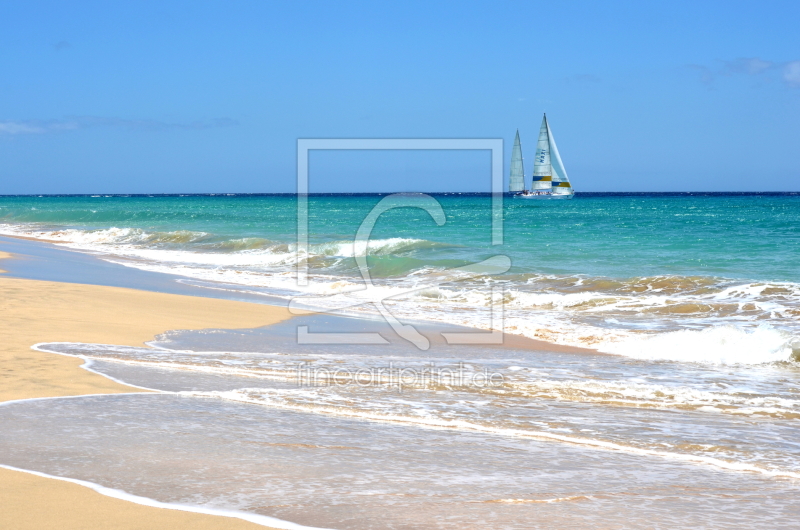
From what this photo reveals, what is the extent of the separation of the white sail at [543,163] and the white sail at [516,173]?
1.41 metres

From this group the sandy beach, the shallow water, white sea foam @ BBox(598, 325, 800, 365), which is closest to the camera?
the sandy beach

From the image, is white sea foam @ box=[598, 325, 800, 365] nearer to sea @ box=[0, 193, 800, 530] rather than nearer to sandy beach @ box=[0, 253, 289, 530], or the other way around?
sea @ box=[0, 193, 800, 530]

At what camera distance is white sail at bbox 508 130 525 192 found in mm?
81062

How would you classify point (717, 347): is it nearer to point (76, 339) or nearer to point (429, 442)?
point (429, 442)

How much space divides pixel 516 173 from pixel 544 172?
3.29 meters

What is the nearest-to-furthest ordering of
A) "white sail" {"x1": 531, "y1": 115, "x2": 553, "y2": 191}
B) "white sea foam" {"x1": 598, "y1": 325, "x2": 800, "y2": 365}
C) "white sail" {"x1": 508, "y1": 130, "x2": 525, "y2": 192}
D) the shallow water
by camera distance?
the shallow water < "white sea foam" {"x1": 598, "y1": 325, "x2": 800, "y2": 365} < "white sail" {"x1": 531, "y1": 115, "x2": 553, "y2": 191} < "white sail" {"x1": 508, "y1": 130, "x2": 525, "y2": 192}

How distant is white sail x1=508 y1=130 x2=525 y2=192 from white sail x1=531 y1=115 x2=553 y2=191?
4.62 ft

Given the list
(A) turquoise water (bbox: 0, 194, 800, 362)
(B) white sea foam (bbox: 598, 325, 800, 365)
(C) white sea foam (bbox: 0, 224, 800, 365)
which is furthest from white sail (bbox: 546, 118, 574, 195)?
(B) white sea foam (bbox: 598, 325, 800, 365)

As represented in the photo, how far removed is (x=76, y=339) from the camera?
7.71 meters

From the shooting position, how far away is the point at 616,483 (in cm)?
381

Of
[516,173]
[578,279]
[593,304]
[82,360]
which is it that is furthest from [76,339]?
[516,173]

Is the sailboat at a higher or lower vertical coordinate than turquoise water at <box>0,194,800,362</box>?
Result: higher

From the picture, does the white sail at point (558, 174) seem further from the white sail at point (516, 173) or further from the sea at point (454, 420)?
the sea at point (454, 420)

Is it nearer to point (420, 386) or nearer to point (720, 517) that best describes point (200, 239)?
point (420, 386)
